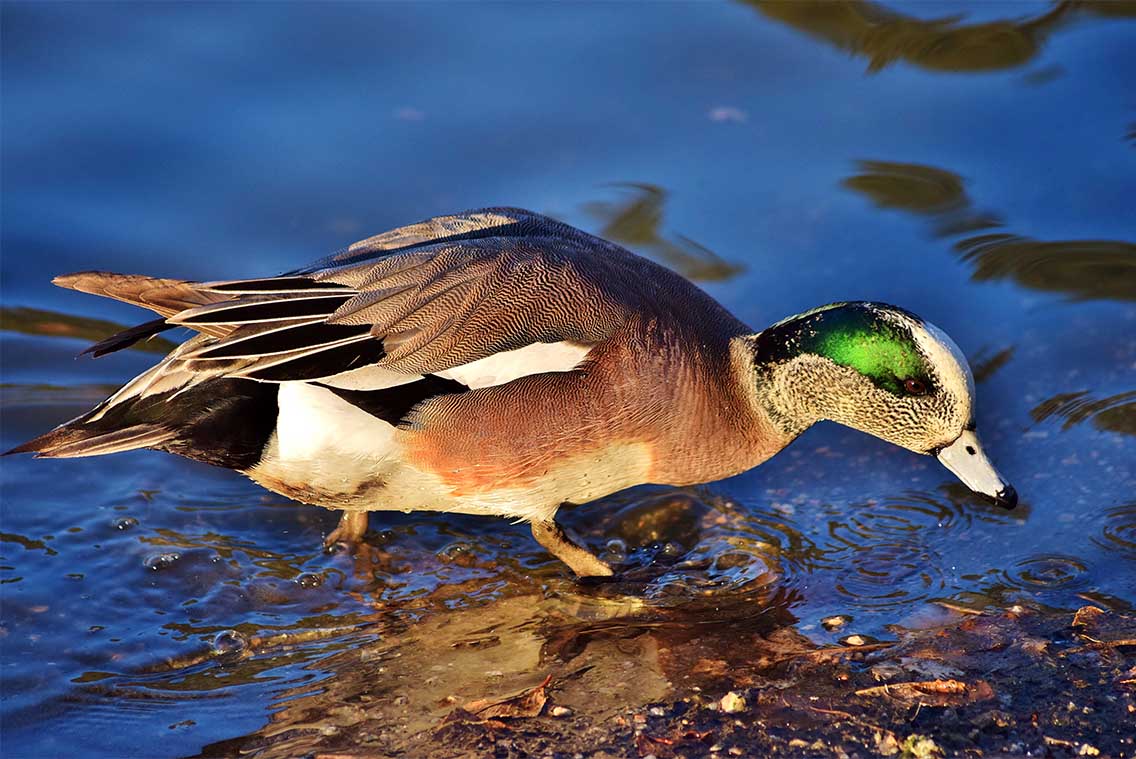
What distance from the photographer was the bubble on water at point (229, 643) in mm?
4645

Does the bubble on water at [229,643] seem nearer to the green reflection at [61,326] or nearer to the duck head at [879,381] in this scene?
the duck head at [879,381]

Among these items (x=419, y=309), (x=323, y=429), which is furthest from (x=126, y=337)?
(x=419, y=309)

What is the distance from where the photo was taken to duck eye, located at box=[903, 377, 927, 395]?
15.8 ft

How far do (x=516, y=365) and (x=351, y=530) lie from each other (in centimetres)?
117

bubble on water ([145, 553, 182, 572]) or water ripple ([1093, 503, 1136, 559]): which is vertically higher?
water ripple ([1093, 503, 1136, 559])

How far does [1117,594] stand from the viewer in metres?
4.59

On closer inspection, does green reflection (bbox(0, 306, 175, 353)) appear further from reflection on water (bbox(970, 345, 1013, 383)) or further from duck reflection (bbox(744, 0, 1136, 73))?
duck reflection (bbox(744, 0, 1136, 73))

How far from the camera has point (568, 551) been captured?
5090 millimetres

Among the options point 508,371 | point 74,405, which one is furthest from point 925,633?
point 74,405

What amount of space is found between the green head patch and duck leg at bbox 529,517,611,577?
0.97 m

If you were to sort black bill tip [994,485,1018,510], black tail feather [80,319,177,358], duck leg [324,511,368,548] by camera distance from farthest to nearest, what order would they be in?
duck leg [324,511,368,548]
black bill tip [994,485,1018,510]
black tail feather [80,319,177,358]

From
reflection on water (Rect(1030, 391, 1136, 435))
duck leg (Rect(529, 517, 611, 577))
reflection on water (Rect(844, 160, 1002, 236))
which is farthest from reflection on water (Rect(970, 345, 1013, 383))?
duck leg (Rect(529, 517, 611, 577))

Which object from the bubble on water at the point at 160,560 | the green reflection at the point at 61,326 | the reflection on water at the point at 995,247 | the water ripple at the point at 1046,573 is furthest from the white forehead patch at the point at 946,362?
the green reflection at the point at 61,326

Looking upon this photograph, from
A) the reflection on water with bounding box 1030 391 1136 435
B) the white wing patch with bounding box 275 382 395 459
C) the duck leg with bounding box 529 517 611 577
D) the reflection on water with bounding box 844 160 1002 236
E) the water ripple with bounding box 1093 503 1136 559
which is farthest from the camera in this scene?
the reflection on water with bounding box 844 160 1002 236
